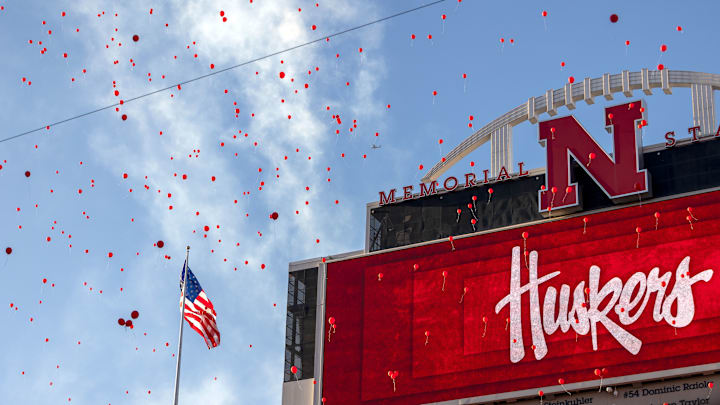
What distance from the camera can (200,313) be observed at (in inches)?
1714

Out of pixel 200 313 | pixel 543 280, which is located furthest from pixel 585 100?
pixel 200 313

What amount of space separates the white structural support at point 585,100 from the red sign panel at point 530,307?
3.21m

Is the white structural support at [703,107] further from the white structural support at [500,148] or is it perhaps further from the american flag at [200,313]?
the american flag at [200,313]

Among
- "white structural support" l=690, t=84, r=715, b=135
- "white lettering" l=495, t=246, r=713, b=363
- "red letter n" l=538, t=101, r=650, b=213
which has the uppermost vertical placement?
"white structural support" l=690, t=84, r=715, b=135

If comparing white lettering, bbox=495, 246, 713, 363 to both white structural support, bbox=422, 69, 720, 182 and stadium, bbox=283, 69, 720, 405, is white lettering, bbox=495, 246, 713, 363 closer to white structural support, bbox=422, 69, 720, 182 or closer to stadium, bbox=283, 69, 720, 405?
stadium, bbox=283, 69, 720, 405

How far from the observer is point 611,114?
135 ft

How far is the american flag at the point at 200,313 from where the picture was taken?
43.4 m

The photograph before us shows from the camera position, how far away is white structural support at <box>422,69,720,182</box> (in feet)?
134

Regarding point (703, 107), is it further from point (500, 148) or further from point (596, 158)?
point (500, 148)

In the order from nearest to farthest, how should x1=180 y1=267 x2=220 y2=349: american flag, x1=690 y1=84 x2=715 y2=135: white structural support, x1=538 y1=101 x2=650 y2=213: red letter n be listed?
x1=538 y1=101 x2=650 y2=213: red letter n
x1=690 y1=84 x2=715 y2=135: white structural support
x1=180 y1=267 x2=220 y2=349: american flag

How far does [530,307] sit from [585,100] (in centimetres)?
721

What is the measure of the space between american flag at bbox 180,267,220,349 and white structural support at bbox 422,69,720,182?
27.7 ft

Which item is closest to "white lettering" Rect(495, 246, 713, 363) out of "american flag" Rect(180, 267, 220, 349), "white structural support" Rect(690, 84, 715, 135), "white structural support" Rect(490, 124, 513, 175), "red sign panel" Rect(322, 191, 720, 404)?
"red sign panel" Rect(322, 191, 720, 404)

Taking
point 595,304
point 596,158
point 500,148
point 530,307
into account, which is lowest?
point 595,304
